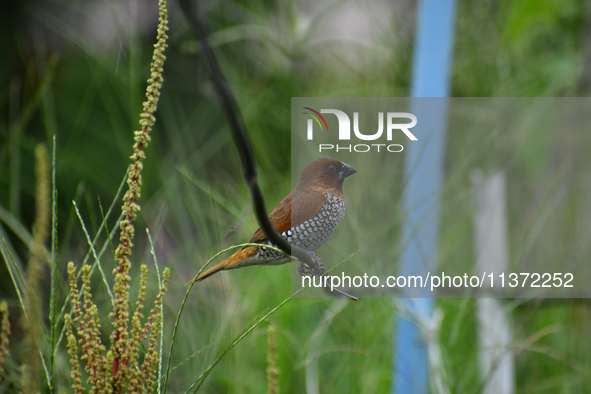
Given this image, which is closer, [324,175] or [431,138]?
[324,175]

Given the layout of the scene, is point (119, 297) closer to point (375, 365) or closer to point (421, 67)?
point (421, 67)

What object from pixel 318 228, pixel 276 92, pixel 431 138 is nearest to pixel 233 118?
pixel 318 228

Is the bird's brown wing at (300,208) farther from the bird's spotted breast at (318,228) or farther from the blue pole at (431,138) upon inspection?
the blue pole at (431,138)

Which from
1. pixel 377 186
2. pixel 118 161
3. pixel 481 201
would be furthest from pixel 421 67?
pixel 118 161

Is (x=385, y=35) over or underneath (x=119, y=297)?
over

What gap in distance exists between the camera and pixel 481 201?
0.58m

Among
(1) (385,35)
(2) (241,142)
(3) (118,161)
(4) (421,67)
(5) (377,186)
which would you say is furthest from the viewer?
(3) (118,161)

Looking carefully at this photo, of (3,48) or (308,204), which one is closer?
(308,204)

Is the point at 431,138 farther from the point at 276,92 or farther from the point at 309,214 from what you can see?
the point at 276,92

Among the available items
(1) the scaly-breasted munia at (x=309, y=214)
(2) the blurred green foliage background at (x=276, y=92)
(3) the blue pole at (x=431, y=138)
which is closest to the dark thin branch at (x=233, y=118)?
(1) the scaly-breasted munia at (x=309, y=214)

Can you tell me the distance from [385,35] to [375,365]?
1.39ft

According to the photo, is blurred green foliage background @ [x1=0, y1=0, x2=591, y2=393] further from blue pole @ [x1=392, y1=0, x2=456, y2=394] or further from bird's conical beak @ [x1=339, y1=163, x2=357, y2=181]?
bird's conical beak @ [x1=339, y1=163, x2=357, y2=181]

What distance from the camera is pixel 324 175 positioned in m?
0.19

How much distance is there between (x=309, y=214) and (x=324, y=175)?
0.06 ft
